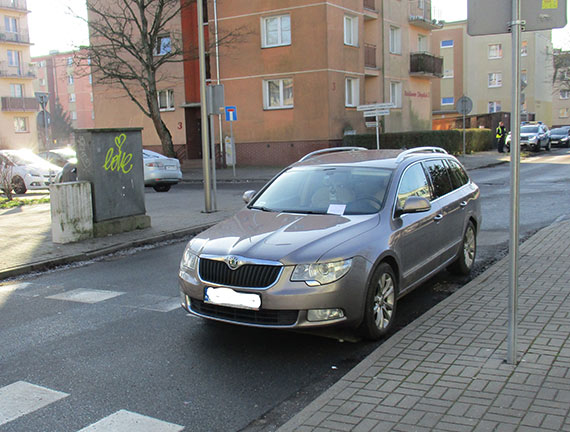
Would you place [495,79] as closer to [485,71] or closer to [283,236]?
[485,71]

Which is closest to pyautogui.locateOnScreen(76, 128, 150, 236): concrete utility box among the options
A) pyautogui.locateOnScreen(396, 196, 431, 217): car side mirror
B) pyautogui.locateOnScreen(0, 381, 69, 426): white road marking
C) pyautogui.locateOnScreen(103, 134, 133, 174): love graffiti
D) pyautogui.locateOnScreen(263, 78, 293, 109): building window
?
pyautogui.locateOnScreen(103, 134, 133, 174): love graffiti

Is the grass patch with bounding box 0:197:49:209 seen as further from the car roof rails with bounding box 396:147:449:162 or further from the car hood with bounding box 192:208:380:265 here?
the car roof rails with bounding box 396:147:449:162

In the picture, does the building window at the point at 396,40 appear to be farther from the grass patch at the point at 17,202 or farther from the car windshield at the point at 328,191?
the car windshield at the point at 328,191

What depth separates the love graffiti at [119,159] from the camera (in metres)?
11.0

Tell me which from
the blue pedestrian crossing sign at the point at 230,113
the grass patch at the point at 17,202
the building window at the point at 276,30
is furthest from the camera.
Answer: the building window at the point at 276,30

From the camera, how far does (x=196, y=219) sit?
1312cm

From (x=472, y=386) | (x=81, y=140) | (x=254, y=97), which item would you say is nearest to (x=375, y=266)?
(x=472, y=386)

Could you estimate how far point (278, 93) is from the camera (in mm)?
31328

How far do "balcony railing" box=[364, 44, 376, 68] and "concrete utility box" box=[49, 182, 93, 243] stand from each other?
83.6 ft

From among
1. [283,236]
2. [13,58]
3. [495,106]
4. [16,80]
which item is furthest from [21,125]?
[283,236]

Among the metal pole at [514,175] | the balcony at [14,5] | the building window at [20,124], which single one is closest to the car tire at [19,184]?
the metal pole at [514,175]

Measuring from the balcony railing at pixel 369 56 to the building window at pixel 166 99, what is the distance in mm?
11338

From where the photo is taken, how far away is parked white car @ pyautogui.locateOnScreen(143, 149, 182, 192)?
2027 cm

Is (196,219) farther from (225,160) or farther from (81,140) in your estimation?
(225,160)
